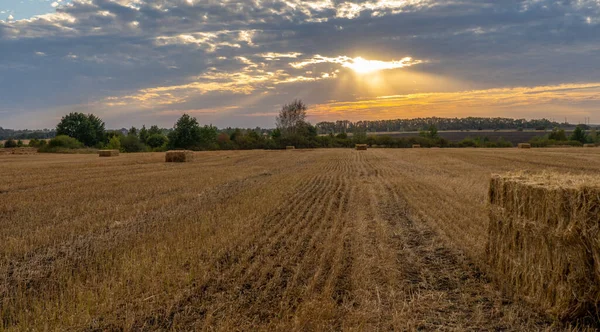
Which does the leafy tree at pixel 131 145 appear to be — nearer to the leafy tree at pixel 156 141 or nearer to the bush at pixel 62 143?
the leafy tree at pixel 156 141

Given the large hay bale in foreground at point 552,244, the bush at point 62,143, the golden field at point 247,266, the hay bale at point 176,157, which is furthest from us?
the bush at point 62,143

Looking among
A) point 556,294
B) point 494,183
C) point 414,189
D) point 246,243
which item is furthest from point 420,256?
point 414,189

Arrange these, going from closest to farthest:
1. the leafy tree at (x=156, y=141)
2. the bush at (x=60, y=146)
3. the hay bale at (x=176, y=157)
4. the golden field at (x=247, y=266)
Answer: the golden field at (x=247, y=266) < the hay bale at (x=176, y=157) < the bush at (x=60, y=146) < the leafy tree at (x=156, y=141)

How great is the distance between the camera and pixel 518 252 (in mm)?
6312

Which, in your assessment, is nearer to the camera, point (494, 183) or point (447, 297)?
point (447, 297)

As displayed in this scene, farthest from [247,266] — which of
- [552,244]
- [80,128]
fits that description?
[80,128]

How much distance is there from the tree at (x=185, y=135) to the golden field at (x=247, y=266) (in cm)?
7664

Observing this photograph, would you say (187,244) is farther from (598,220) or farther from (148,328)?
(598,220)

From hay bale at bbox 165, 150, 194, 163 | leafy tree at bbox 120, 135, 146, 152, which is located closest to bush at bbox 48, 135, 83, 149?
leafy tree at bbox 120, 135, 146, 152

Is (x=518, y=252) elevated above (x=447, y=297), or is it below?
above

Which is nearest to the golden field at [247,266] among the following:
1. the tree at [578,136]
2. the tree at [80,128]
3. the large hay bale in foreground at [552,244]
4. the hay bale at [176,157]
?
the large hay bale in foreground at [552,244]

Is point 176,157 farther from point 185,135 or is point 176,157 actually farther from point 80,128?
point 80,128

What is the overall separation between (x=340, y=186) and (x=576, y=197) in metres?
14.0

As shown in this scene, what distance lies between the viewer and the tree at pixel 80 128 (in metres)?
89.1
